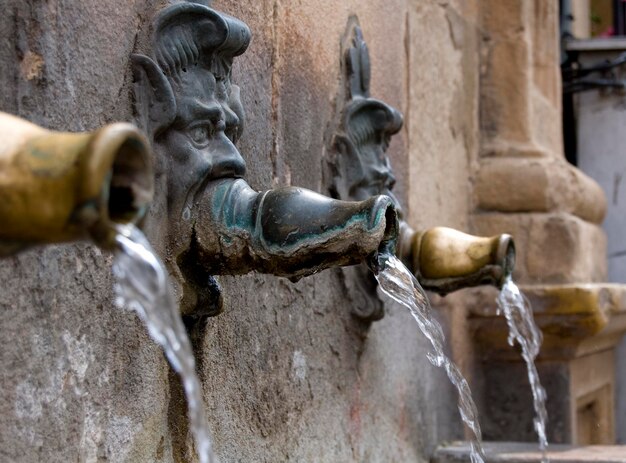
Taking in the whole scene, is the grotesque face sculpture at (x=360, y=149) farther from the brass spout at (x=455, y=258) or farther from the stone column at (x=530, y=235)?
the stone column at (x=530, y=235)

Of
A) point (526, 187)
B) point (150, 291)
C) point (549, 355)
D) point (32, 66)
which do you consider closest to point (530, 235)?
point (526, 187)

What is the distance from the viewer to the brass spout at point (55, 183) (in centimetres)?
92

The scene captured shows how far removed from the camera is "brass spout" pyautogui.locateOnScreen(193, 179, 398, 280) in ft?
5.05

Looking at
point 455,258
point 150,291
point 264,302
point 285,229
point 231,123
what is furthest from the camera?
point 455,258

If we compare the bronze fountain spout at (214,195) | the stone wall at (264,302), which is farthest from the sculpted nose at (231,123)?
the stone wall at (264,302)

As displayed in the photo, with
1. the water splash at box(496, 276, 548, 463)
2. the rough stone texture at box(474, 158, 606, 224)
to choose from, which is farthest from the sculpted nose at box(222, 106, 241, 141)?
the rough stone texture at box(474, 158, 606, 224)

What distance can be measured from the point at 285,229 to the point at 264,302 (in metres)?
0.52

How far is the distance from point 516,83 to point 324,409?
5.66 ft

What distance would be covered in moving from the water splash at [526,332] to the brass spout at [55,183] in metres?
1.52

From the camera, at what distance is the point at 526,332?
3.09m

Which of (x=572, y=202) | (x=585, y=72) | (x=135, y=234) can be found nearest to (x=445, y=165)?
(x=572, y=202)

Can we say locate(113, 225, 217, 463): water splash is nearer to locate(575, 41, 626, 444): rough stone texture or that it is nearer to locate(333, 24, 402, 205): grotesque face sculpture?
locate(333, 24, 402, 205): grotesque face sculpture

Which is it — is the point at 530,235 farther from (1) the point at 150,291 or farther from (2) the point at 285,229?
(1) the point at 150,291

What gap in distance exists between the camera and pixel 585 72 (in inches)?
193
